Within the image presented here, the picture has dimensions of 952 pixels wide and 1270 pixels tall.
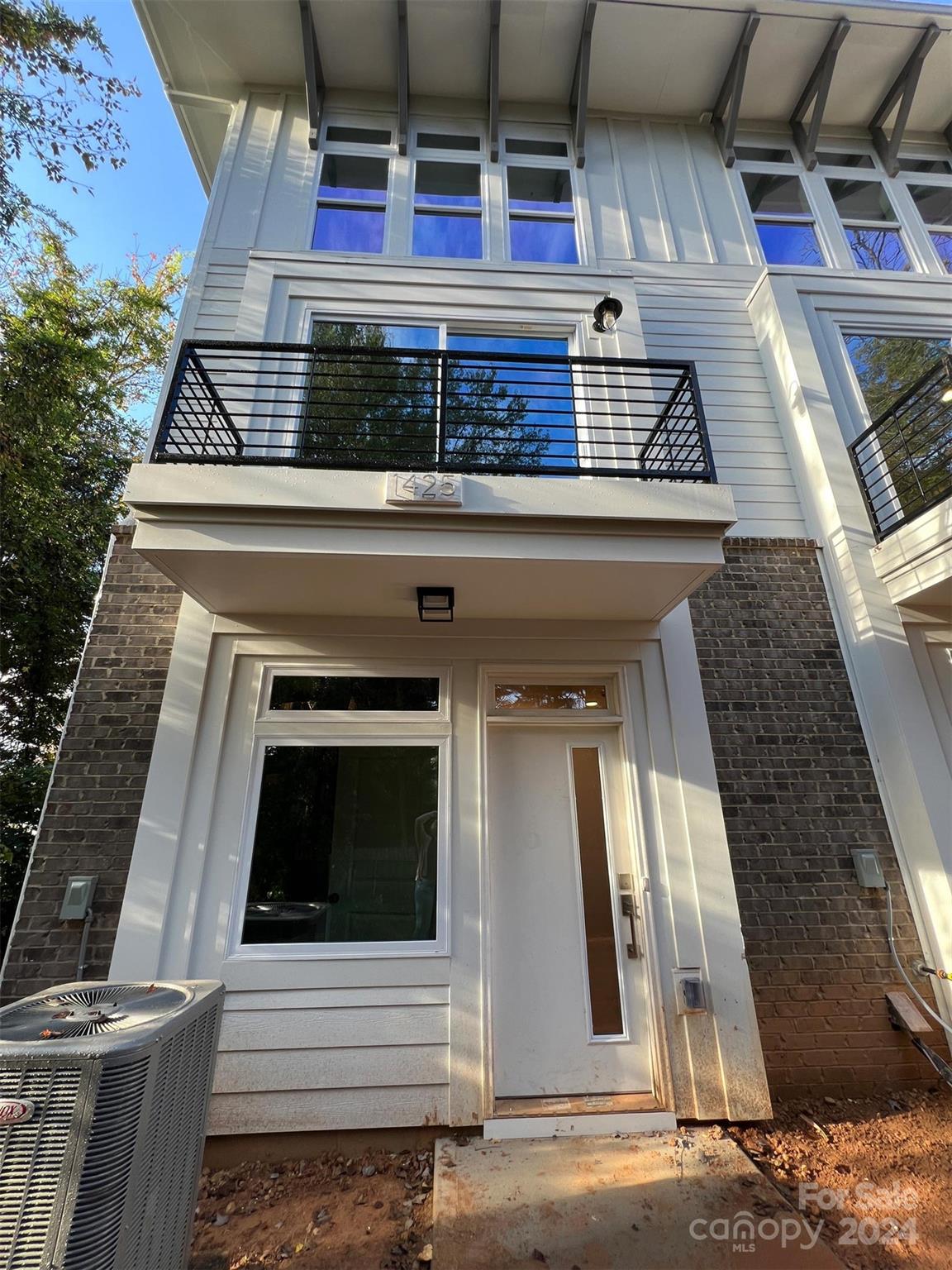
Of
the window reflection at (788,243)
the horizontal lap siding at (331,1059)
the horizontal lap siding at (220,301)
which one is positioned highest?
the window reflection at (788,243)

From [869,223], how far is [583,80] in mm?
3568

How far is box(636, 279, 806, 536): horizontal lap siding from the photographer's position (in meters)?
4.94

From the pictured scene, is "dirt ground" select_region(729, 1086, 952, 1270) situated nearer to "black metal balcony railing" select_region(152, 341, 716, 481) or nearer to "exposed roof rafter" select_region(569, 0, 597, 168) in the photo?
"black metal balcony railing" select_region(152, 341, 716, 481)

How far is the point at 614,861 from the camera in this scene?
12.4ft

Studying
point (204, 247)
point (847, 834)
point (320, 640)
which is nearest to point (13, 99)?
point (204, 247)

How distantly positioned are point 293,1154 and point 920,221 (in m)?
10.1

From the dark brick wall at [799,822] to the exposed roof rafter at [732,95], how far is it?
509 centimetres

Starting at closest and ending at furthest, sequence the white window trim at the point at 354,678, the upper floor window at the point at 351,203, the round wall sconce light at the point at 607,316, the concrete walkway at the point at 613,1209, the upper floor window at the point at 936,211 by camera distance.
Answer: the concrete walkway at the point at 613,1209, the white window trim at the point at 354,678, the round wall sconce light at the point at 607,316, the upper floor window at the point at 351,203, the upper floor window at the point at 936,211

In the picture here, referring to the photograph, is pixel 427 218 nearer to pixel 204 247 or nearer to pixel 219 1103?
pixel 204 247

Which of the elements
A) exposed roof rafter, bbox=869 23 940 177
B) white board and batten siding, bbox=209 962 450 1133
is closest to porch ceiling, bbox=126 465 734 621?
white board and batten siding, bbox=209 962 450 1133

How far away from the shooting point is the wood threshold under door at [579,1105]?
321cm

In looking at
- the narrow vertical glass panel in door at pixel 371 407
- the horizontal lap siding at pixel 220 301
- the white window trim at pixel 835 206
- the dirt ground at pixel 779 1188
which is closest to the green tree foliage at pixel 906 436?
the white window trim at pixel 835 206

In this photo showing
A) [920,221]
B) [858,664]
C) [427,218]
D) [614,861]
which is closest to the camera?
[614,861]

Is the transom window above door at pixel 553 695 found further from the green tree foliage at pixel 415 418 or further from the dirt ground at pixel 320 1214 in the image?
the dirt ground at pixel 320 1214
